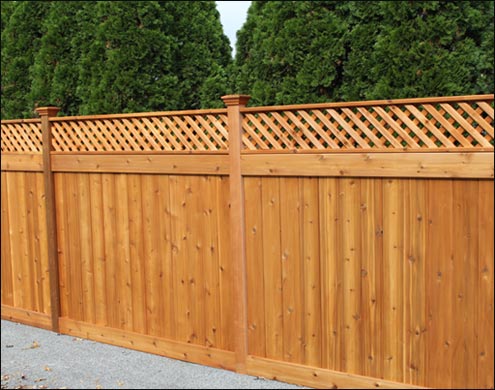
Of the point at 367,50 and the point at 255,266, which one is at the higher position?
the point at 367,50

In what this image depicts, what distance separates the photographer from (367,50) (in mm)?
6625

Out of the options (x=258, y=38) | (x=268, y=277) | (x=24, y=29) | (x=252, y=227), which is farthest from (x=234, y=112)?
(x=24, y=29)

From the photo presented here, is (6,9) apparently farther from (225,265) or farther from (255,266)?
(255,266)

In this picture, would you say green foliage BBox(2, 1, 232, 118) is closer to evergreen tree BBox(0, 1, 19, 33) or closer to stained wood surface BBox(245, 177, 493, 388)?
evergreen tree BBox(0, 1, 19, 33)

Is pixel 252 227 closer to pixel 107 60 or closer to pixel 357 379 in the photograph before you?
pixel 357 379

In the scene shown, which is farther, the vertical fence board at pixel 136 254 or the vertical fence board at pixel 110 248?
the vertical fence board at pixel 110 248

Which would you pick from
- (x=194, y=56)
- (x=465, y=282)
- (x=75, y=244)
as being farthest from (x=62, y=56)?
(x=465, y=282)

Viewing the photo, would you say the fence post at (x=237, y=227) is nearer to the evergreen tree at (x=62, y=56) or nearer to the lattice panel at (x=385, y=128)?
the lattice panel at (x=385, y=128)

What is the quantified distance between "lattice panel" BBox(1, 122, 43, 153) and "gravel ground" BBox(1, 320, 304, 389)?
1.77 meters

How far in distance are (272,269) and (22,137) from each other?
3.26 meters

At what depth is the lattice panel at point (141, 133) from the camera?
494 cm

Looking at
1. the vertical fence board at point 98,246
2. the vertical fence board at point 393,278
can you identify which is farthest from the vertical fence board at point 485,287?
the vertical fence board at point 98,246

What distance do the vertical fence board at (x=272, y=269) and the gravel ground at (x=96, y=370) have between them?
0.29 metres

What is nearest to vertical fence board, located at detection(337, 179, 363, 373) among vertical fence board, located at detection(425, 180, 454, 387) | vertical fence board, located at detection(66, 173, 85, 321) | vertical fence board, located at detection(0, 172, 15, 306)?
vertical fence board, located at detection(425, 180, 454, 387)
